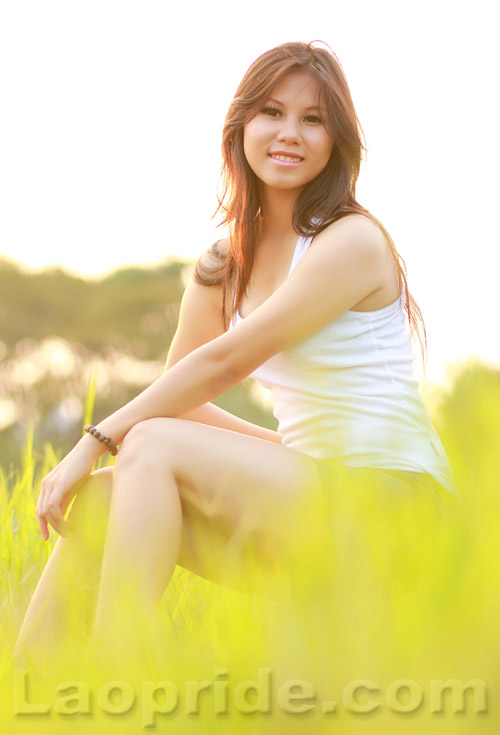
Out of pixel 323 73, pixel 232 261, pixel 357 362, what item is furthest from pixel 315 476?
pixel 323 73

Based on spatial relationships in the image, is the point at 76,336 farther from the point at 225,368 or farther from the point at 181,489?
the point at 181,489

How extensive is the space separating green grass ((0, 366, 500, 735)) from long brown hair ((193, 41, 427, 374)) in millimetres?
1246

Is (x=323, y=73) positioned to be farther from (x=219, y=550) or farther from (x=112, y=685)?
(x=112, y=685)

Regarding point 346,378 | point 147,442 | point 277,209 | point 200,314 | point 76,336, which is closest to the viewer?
point 147,442

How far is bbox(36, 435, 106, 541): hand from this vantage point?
69.0 inches

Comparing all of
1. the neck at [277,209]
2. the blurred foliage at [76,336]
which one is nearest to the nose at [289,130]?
the neck at [277,209]

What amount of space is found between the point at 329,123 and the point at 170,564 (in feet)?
3.14

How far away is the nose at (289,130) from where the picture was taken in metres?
1.99

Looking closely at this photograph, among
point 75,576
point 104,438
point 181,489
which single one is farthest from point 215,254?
point 75,576

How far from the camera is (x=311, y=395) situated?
1924 mm

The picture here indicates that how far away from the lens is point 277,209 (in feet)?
7.01

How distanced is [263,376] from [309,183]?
0.43 metres

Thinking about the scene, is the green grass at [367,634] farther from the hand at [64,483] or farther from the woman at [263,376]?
the hand at [64,483]

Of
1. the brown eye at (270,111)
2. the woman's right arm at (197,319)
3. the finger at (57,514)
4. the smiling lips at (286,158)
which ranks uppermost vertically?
the brown eye at (270,111)
